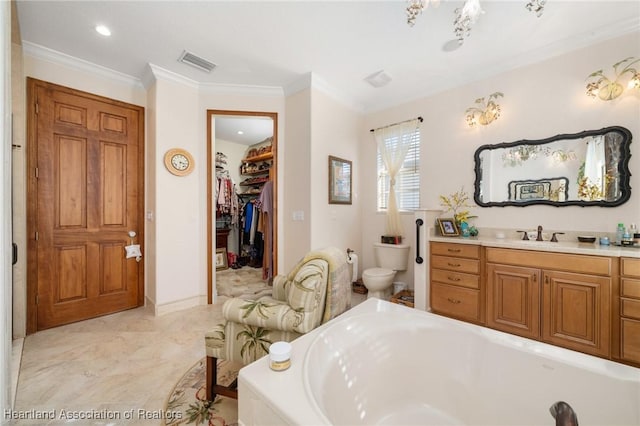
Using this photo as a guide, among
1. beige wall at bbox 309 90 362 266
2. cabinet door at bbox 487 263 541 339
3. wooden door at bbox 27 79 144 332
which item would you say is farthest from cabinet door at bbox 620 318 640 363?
wooden door at bbox 27 79 144 332

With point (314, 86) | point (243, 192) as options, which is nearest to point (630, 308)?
point (314, 86)

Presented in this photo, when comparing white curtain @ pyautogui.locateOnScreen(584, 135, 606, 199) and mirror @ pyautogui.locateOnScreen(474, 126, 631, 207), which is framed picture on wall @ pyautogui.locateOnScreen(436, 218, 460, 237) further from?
white curtain @ pyautogui.locateOnScreen(584, 135, 606, 199)

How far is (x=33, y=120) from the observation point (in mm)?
2385

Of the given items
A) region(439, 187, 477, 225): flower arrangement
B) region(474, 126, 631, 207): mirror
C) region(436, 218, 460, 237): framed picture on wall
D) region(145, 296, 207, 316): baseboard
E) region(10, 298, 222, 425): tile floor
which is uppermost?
region(474, 126, 631, 207): mirror

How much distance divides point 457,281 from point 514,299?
455 millimetres

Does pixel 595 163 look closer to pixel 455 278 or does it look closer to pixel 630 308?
pixel 630 308

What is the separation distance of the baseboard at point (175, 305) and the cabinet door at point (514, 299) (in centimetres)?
309

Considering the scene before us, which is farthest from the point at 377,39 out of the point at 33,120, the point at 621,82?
the point at 33,120

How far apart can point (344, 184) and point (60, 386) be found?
10.3 ft

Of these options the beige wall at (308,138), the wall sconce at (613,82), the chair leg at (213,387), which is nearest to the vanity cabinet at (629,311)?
the beige wall at (308,138)

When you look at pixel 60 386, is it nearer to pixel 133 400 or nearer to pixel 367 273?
pixel 133 400

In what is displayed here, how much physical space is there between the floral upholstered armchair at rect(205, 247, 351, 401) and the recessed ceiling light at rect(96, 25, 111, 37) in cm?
253

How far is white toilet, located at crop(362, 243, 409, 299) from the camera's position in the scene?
3.04 metres

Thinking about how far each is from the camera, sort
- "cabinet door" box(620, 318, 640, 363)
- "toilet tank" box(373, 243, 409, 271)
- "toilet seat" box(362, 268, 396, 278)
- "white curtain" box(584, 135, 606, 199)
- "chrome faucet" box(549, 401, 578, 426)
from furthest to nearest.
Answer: "toilet tank" box(373, 243, 409, 271)
"toilet seat" box(362, 268, 396, 278)
"white curtain" box(584, 135, 606, 199)
"cabinet door" box(620, 318, 640, 363)
"chrome faucet" box(549, 401, 578, 426)
